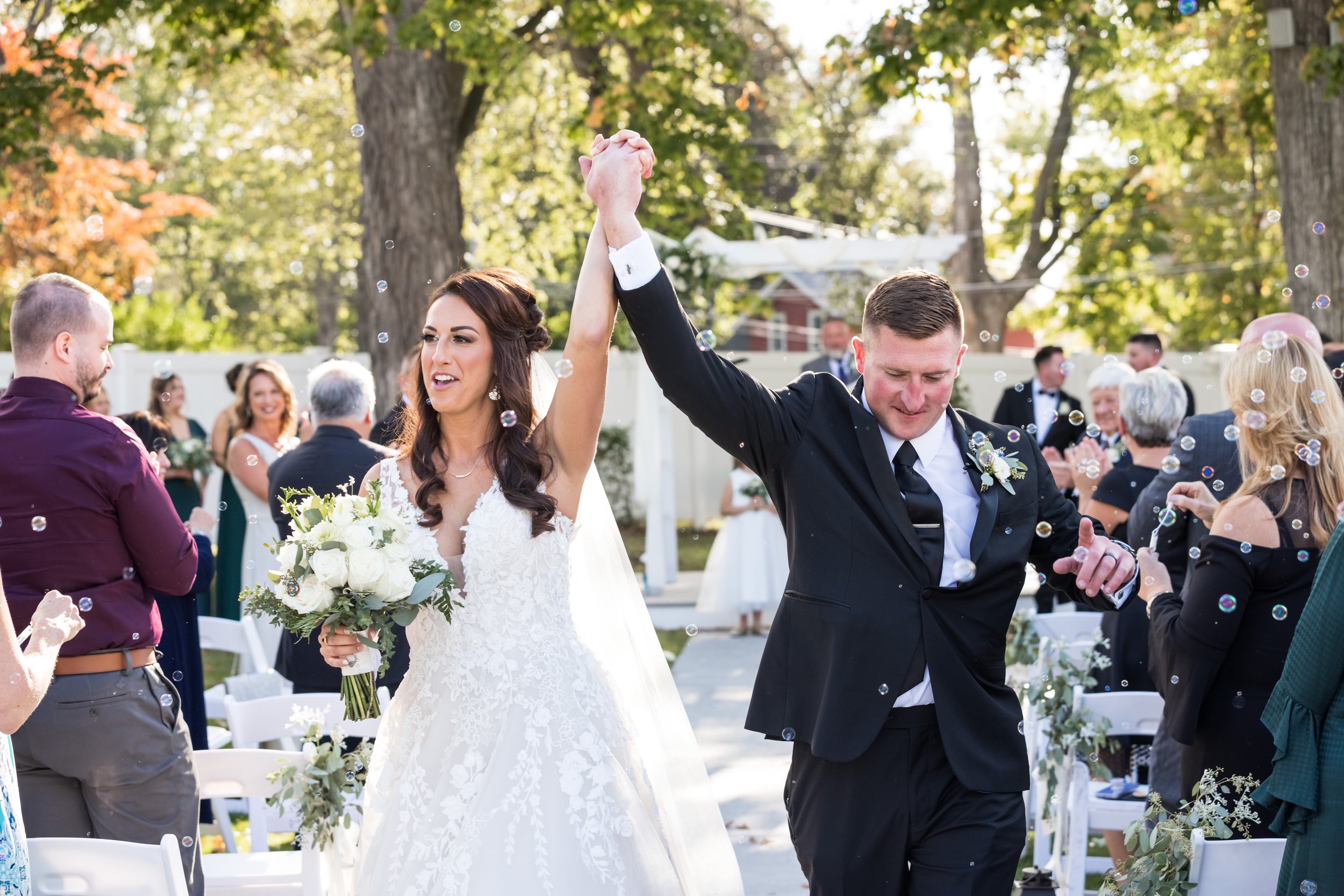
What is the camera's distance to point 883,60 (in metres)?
10.7

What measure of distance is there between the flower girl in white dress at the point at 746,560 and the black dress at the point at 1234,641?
708 cm

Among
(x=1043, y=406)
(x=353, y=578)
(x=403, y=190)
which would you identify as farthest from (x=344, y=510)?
(x=1043, y=406)

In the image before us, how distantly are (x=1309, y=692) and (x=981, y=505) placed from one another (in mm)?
871

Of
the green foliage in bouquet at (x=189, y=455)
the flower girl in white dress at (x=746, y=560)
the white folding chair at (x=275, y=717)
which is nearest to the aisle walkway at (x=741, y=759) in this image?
the flower girl in white dress at (x=746, y=560)

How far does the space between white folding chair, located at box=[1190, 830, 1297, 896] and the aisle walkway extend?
2.66m

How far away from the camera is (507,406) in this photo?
3.62 meters

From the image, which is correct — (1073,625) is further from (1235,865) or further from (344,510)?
(344,510)

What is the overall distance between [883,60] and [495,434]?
8.10 metres

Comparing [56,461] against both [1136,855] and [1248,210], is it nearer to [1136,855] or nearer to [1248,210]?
[1136,855]

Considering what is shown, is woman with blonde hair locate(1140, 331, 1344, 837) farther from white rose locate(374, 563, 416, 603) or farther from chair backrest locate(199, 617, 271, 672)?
chair backrest locate(199, 617, 271, 672)

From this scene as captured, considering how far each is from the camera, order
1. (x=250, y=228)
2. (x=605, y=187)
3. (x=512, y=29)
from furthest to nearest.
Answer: (x=250, y=228) → (x=512, y=29) → (x=605, y=187)

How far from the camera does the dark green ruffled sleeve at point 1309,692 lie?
2986mm

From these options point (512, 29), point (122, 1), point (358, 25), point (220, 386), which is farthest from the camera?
point (220, 386)

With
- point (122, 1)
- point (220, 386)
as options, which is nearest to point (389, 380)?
point (122, 1)
